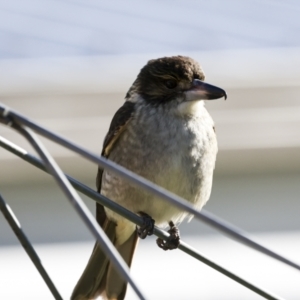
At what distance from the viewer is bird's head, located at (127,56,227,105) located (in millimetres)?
4676

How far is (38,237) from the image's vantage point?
23.3 ft

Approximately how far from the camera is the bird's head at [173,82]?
4.68 m

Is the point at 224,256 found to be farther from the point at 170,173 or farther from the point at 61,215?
the point at 170,173

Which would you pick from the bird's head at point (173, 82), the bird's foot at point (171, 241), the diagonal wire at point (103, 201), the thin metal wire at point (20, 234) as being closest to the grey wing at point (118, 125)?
the bird's head at point (173, 82)

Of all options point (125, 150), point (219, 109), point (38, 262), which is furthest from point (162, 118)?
point (219, 109)

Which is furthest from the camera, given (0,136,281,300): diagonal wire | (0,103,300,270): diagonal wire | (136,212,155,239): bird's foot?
(136,212,155,239): bird's foot

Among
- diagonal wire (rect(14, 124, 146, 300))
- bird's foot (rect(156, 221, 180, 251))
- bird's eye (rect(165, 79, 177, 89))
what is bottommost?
bird's foot (rect(156, 221, 180, 251))

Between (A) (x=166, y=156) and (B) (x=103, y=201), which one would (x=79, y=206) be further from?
(A) (x=166, y=156)

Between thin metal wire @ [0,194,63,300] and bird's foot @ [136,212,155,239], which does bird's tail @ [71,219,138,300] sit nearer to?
bird's foot @ [136,212,155,239]

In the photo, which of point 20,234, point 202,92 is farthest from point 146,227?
point 20,234

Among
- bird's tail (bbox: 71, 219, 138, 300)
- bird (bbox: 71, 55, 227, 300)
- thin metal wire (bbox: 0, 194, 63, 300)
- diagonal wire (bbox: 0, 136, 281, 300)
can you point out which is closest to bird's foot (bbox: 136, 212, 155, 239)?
bird (bbox: 71, 55, 227, 300)

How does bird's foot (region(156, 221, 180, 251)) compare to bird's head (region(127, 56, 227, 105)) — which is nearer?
bird's foot (region(156, 221, 180, 251))

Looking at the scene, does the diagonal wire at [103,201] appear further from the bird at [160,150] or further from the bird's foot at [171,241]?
the bird at [160,150]

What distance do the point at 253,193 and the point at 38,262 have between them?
492cm
